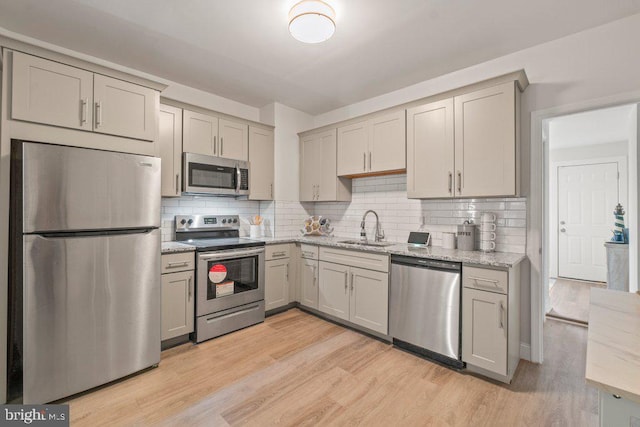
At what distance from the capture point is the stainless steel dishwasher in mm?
2359

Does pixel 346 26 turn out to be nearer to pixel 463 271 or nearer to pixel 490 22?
pixel 490 22

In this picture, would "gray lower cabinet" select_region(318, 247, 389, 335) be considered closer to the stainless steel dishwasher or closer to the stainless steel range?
the stainless steel dishwasher

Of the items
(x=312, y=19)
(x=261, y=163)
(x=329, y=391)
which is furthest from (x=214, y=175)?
(x=329, y=391)

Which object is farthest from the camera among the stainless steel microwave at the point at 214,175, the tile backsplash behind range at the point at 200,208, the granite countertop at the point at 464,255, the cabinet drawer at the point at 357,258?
the tile backsplash behind range at the point at 200,208

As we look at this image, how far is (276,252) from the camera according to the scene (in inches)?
139

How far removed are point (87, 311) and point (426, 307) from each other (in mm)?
2548

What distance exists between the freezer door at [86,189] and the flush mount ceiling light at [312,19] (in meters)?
1.48

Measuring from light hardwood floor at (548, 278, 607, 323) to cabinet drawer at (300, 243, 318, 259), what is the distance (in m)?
2.83

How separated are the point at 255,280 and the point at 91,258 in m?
1.59

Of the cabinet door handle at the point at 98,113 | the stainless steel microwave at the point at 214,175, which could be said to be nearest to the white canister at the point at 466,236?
the stainless steel microwave at the point at 214,175

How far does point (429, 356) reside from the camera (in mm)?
2555

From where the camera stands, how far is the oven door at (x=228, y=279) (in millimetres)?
2848

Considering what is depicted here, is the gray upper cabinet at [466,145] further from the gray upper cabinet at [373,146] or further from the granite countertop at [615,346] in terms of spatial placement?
the granite countertop at [615,346]

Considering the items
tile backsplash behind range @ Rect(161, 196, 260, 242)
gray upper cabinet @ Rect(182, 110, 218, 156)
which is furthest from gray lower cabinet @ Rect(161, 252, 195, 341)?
gray upper cabinet @ Rect(182, 110, 218, 156)
